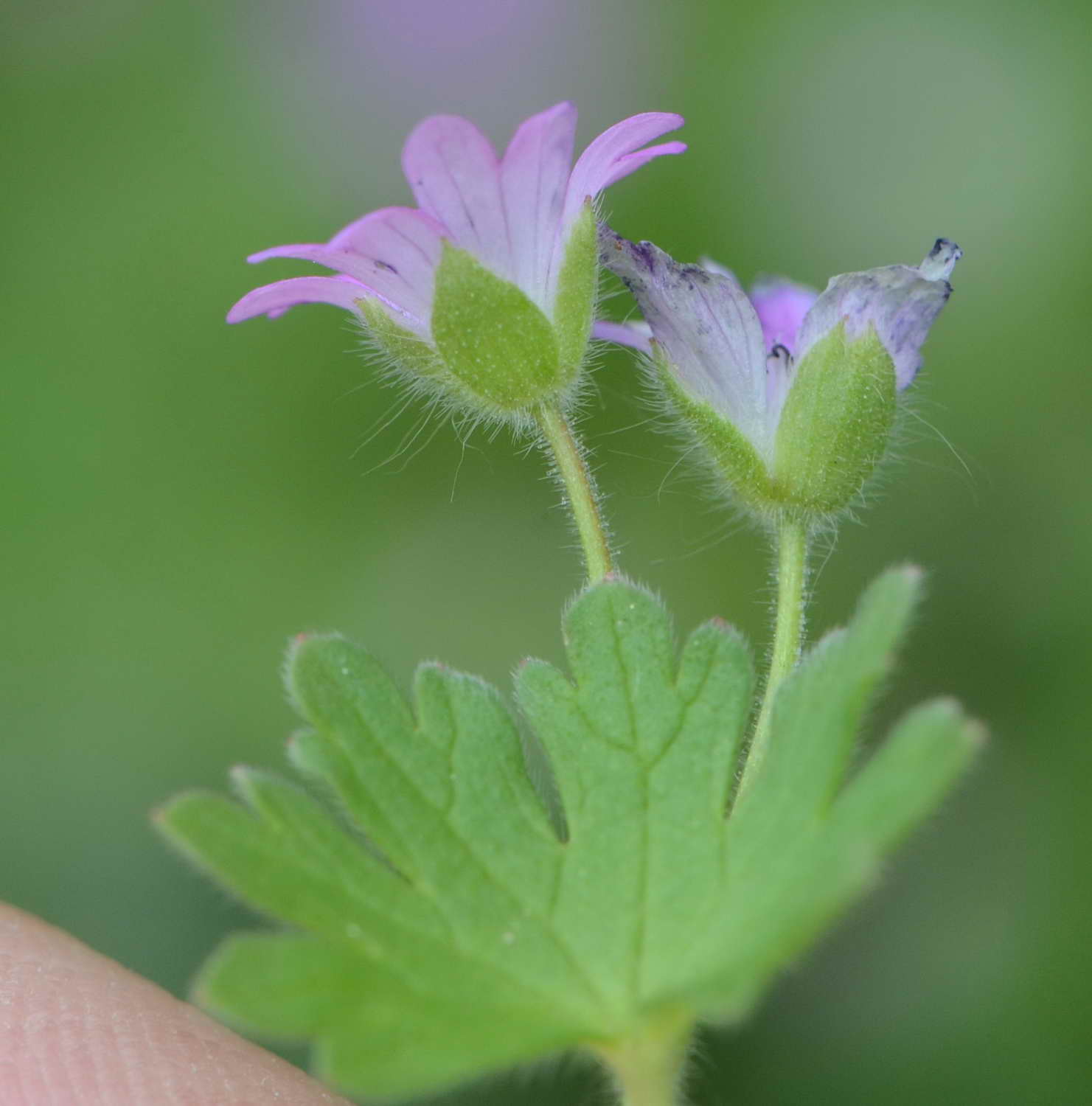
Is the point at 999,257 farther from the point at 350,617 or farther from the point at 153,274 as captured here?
the point at 153,274

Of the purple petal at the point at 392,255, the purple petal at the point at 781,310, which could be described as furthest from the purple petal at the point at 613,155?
the purple petal at the point at 781,310

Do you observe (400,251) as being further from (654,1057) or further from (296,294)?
(654,1057)

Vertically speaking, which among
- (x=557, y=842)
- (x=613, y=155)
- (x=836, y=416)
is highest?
(x=613, y=155)

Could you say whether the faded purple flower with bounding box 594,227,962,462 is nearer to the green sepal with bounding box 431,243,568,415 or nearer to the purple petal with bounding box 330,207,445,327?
the green sepal with bounding box 431,243,568,415

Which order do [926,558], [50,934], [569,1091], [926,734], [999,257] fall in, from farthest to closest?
1. [999,257]
2. [926,558]
3. [569,1091]
4. [50,934]
5. [926,734]

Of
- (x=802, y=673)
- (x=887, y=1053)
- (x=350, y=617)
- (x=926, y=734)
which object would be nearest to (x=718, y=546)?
(x=350, y=617)

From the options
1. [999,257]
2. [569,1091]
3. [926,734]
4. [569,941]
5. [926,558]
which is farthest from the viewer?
[999,257]

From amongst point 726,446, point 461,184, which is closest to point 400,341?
point 461,184
